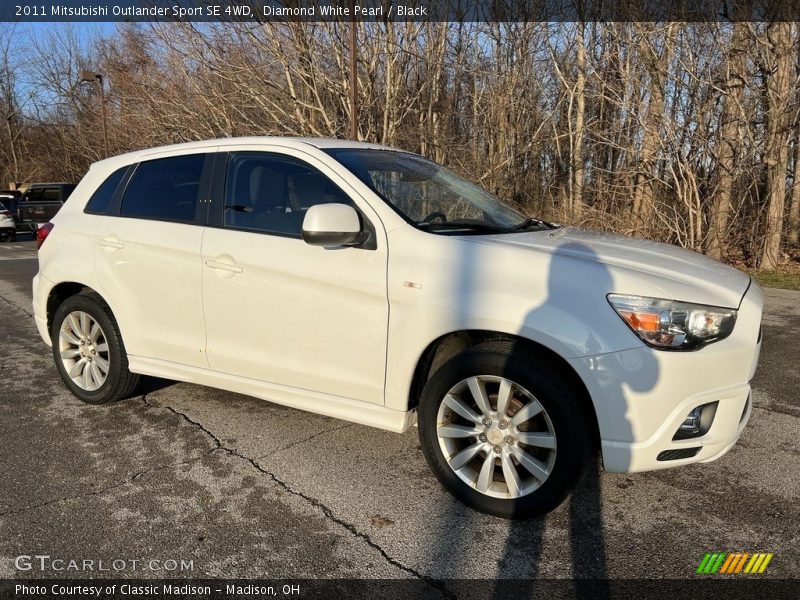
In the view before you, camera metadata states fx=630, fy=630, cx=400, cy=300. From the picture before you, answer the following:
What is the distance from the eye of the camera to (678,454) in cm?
283

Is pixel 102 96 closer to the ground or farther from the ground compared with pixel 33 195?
farther from the ground

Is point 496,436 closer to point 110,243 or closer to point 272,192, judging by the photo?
point 272,192

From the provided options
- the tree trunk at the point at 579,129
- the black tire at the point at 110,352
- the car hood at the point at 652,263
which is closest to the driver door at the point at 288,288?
the car hood at the point at 652,263

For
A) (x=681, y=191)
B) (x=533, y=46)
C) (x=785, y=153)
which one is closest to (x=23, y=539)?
(x=681, y=191)

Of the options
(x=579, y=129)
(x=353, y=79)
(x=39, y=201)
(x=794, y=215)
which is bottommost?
(x=39, y=201)

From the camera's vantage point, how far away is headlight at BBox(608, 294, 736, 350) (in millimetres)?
2721

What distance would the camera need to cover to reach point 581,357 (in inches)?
109

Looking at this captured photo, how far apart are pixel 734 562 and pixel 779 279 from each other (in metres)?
9.06

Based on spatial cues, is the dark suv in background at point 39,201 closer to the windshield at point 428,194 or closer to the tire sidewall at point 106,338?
the tire sidewall at point 106,338

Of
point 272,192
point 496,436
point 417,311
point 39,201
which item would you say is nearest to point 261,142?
point 272,192

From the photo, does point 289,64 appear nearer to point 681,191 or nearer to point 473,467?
point 681,191

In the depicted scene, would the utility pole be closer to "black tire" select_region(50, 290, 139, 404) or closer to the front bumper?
"black tire" select_region(50, 290, 139, 404)

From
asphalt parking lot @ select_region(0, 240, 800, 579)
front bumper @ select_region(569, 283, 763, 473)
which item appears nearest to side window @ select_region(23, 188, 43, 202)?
asphalt parking lot @ select_region(0, 240, 800, 579)

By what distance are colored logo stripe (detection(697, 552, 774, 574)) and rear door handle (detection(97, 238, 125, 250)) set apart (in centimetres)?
380
